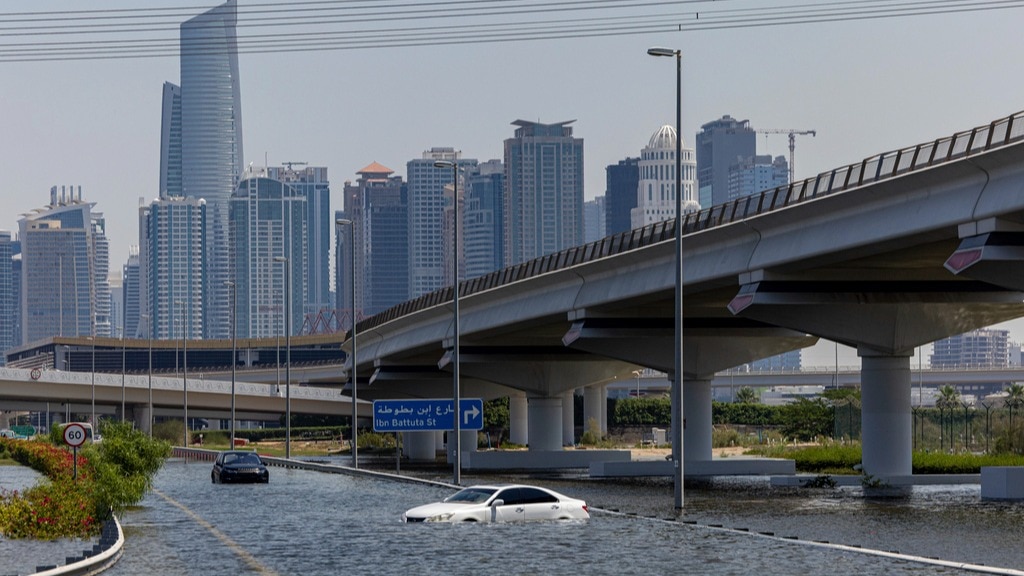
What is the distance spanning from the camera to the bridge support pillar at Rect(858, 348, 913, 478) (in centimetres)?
5438

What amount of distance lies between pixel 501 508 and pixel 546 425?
4935cm

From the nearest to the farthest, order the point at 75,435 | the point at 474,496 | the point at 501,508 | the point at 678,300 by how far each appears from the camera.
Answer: the point at 501,508, the point at 474,496, the point at 678,300, the point at 75,435

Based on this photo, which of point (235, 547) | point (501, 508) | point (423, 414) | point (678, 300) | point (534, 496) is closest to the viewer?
point (235, 547)

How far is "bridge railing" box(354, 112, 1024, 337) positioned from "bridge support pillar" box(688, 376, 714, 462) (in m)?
8.45

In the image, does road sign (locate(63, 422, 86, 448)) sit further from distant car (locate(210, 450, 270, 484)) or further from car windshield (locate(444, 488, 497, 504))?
distant car (locate(210, 450, 270, 484))

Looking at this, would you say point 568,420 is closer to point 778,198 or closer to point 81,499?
point 778,198

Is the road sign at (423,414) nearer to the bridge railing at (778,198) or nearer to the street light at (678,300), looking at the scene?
the bridge railing at (778,198)

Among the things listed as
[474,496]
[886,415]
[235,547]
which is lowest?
[235,547]

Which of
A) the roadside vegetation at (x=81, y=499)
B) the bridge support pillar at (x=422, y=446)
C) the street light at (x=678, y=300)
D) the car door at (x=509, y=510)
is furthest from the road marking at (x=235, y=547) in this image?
the bridge support pillar at (x=422, y=446)

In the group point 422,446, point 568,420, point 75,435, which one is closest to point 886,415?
point 75,435

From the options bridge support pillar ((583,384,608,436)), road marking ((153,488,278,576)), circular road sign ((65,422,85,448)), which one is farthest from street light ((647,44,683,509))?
bridge support pillar ((583,384,608,436))

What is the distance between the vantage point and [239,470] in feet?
197

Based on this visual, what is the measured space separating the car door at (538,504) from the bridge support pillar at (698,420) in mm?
34469

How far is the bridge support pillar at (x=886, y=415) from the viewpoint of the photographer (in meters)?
54.4
